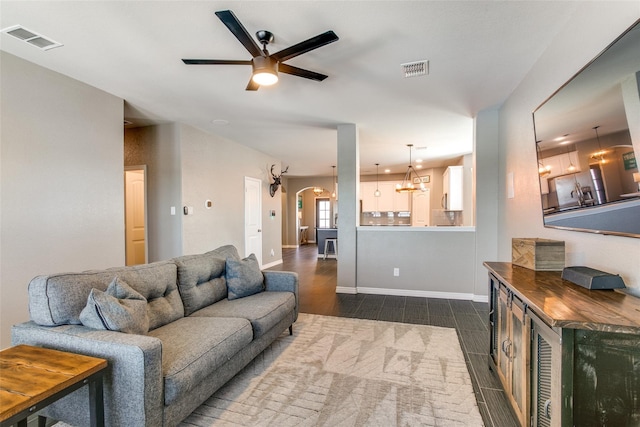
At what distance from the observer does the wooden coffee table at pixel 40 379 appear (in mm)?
1097

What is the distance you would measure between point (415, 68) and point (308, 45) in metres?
1.22

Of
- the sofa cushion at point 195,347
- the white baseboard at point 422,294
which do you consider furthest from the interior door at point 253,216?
the sofa cushion at point 195,347

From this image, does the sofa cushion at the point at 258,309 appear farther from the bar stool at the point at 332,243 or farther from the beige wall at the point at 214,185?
the bar stool at the point at 332,243

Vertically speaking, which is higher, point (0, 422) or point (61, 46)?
point (61, 46)

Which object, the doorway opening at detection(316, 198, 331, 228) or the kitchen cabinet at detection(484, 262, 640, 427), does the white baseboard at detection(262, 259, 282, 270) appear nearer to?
the doorway opening at detection(316, 198, 331, 228)

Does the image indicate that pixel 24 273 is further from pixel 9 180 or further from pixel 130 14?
pixel 130 14

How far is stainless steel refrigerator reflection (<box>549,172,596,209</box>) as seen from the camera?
1730 mm

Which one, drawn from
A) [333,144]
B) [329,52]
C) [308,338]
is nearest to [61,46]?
[329,52]

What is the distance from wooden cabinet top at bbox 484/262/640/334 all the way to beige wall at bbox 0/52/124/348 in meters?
3.89

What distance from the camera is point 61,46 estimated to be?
2.50 metres

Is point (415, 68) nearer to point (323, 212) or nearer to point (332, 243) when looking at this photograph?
point (332, 243)

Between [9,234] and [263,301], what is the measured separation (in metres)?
2.28

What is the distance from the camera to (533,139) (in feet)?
8.81

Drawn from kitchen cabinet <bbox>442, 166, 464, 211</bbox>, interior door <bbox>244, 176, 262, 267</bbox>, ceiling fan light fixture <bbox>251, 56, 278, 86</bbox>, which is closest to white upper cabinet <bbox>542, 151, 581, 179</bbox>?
ceiling fan light fixture <bbox>251, 56, 278, 86</bbox>
